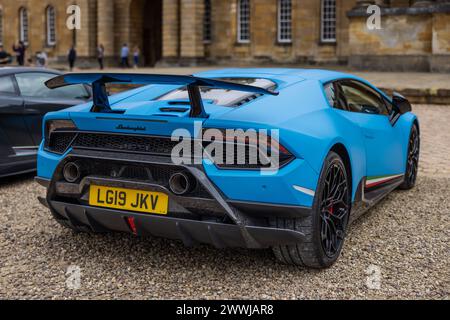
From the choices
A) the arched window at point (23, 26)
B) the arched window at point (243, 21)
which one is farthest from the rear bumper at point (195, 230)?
the arched window at point (23, 26)

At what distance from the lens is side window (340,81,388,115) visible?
505 centimetres

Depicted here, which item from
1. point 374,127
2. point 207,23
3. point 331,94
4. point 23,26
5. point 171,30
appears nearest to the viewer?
point 331,94

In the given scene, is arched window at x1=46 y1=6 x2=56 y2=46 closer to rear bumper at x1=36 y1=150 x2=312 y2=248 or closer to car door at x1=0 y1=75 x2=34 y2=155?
car door at x1=0 y1=75 x2=34 y2=155

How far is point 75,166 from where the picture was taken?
13.1 feet

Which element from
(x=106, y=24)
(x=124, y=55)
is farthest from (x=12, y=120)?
(x=106, y=24)

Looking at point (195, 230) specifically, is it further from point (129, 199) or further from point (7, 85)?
point (7, 85)

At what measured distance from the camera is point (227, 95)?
421 centimetres

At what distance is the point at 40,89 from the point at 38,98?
9.3 inches

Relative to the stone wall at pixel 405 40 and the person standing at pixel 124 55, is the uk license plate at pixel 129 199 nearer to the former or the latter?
the stone wall at pixel 405 40

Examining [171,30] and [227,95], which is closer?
[227,95]

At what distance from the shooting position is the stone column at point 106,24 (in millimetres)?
37406
